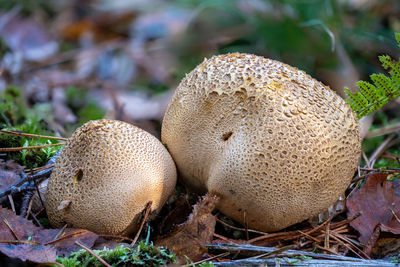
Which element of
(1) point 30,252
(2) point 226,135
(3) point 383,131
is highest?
(2) point 226,135

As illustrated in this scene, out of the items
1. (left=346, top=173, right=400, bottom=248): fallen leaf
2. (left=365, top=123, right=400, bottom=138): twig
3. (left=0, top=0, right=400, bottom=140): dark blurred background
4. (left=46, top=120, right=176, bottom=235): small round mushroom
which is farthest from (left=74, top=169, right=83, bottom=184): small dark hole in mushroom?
(left=365, top=123, right=400, bottom=138): twig

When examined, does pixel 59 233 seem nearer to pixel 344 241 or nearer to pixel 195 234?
pixel 195 234

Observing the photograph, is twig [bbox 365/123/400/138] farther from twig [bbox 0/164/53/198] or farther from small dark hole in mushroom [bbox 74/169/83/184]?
twig [bbox 0/164/53/198]

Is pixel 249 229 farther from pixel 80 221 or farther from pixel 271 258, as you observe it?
pixel 80 221

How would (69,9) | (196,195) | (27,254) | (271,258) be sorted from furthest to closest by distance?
1. (69,9)
2. (196,195)
3. (271,258)
4. (27,254)

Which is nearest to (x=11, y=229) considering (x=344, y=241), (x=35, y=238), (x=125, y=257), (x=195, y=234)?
(x=35, y=238)

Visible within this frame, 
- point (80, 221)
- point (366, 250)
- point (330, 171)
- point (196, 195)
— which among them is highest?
point (330, 171)

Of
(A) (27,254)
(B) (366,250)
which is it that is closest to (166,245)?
(A) (27,254)
